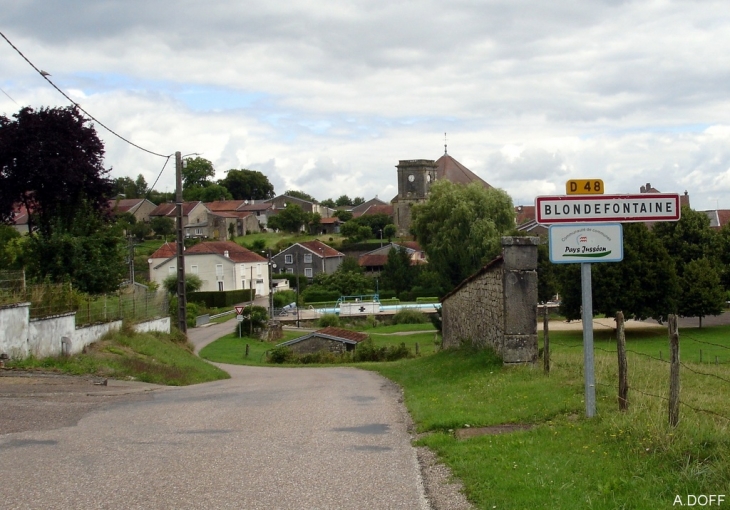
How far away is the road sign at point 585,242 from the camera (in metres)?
9.30

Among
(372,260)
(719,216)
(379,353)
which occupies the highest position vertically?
(719,216)

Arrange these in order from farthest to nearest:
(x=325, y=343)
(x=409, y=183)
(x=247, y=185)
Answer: (x=247, y=185)
(x=409, y=183)
(x=325, y=343)

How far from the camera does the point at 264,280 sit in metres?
91.2

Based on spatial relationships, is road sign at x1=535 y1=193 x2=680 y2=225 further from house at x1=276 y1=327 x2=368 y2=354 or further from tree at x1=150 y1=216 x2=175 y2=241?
tree at x1=150 y1=216 x2=175 y2=241

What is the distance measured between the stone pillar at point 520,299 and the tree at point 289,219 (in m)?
110

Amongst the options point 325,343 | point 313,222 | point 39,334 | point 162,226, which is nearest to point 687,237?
point 325,343

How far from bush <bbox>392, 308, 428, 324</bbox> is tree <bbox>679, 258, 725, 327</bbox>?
847 inches

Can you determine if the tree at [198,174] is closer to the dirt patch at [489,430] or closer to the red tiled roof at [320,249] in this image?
the red tiled roof at [320,249]

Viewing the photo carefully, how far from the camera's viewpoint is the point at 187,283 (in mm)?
77312

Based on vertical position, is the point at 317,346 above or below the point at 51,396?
below

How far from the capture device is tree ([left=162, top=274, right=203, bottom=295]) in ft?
242

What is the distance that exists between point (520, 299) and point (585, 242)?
18.4 feet

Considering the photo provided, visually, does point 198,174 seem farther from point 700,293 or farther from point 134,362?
point 134,362

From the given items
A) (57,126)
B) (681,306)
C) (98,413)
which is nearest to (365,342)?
(57,126)
